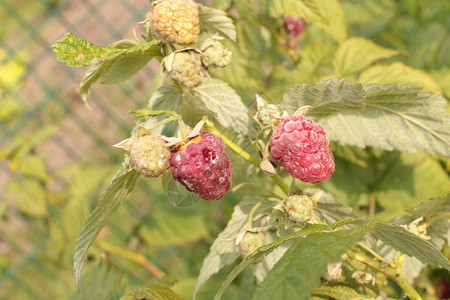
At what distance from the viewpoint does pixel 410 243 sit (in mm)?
867

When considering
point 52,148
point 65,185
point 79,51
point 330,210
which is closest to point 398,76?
point 330,210

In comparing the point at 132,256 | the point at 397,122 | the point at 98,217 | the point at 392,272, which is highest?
the point at 98,217

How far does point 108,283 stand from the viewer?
4.30ft

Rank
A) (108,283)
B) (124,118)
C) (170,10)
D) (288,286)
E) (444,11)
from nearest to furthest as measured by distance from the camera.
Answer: (288,286) → (170,10) → (108,283) → (444,11) → (124,118)

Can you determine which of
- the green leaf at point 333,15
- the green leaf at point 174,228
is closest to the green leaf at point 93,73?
the green leaf at point 333,15

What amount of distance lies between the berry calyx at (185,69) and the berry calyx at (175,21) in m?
0.03

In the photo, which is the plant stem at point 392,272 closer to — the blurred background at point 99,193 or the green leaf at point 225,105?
the green leaf at point 225,105

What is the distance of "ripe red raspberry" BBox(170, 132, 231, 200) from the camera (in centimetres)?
88

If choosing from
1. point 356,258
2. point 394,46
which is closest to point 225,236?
point 356,258

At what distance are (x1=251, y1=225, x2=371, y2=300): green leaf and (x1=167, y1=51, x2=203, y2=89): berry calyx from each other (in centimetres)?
37

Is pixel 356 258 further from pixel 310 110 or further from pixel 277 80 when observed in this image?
pixel 277 80

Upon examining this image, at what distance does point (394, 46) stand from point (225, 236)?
144 cm

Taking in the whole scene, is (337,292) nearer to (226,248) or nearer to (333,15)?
(226,248)

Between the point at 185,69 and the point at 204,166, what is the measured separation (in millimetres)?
190
